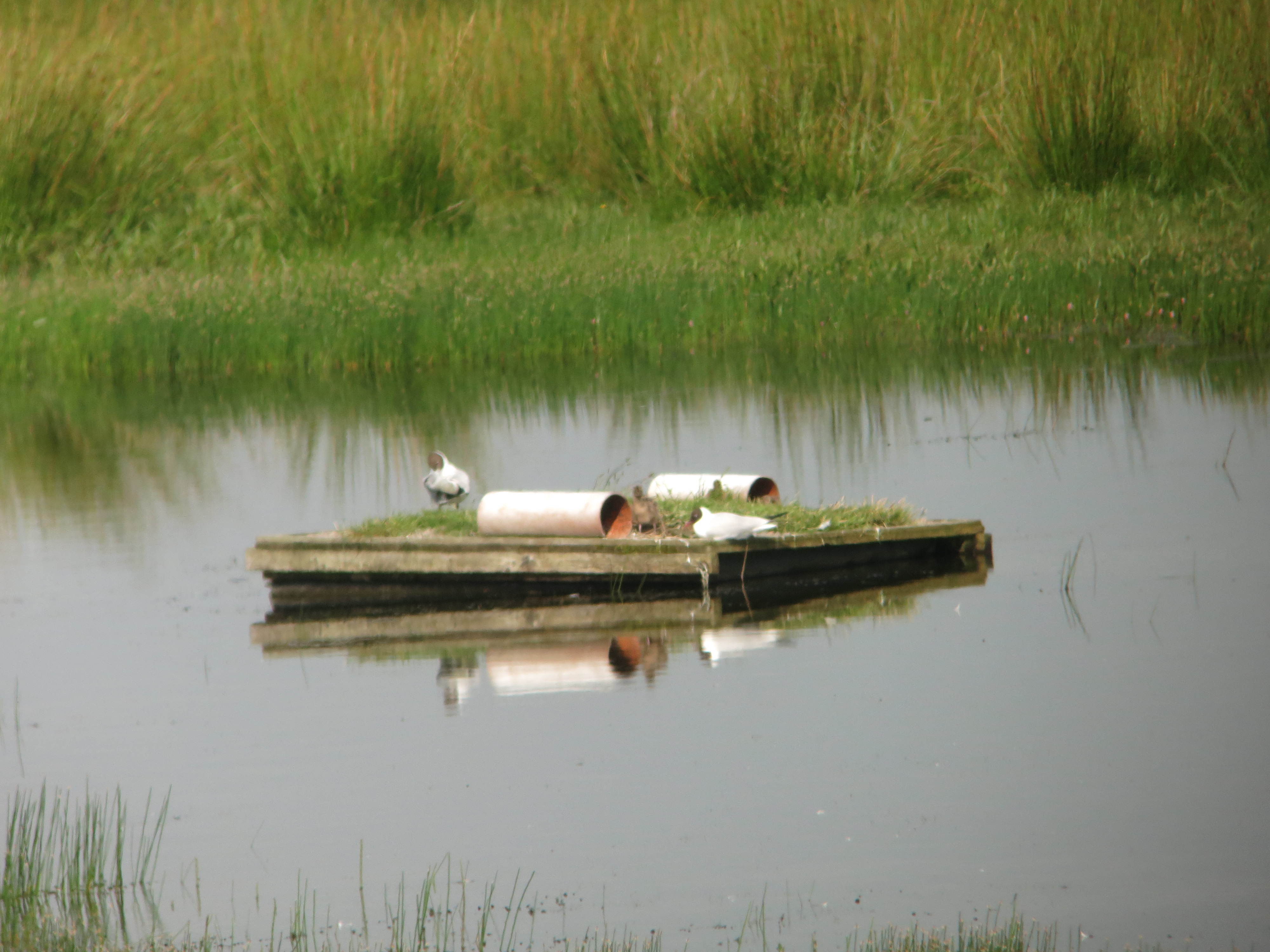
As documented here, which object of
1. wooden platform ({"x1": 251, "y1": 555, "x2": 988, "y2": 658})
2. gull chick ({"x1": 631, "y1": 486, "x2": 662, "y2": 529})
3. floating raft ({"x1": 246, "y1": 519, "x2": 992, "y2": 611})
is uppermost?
gull chick ({"x1": 631, "y1": 486, "x2": 662, "y2": 529})

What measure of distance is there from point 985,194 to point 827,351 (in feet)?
17.5

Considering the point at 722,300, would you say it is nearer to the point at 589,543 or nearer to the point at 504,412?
the point at 504,412

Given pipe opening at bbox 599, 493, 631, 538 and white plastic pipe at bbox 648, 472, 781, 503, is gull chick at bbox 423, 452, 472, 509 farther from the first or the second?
pipe opening at bbox 599, 493, 631, 538

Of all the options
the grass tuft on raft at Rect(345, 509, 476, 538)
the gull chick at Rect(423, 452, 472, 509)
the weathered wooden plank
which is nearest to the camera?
the weathered wooden plank

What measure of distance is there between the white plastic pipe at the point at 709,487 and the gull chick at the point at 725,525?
0.94 meters

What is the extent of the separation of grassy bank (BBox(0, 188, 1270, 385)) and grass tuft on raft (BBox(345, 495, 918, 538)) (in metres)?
9.65

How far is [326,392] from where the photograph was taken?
74.0ft

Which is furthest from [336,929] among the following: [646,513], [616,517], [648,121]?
[648,121]

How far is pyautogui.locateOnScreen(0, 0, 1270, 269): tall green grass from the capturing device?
1027 inches

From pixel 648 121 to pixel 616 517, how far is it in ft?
54.8

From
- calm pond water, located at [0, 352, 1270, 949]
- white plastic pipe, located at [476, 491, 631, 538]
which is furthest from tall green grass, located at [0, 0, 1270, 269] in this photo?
white plastic pipe, located at [476, 491, 631, 538]

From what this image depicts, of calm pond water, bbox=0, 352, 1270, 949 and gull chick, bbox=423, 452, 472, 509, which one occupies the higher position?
gull chick, bbox=423, 452, 472, 509

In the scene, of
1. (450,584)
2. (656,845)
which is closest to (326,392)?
(450,584)

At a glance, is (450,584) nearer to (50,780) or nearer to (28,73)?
(50,780)
